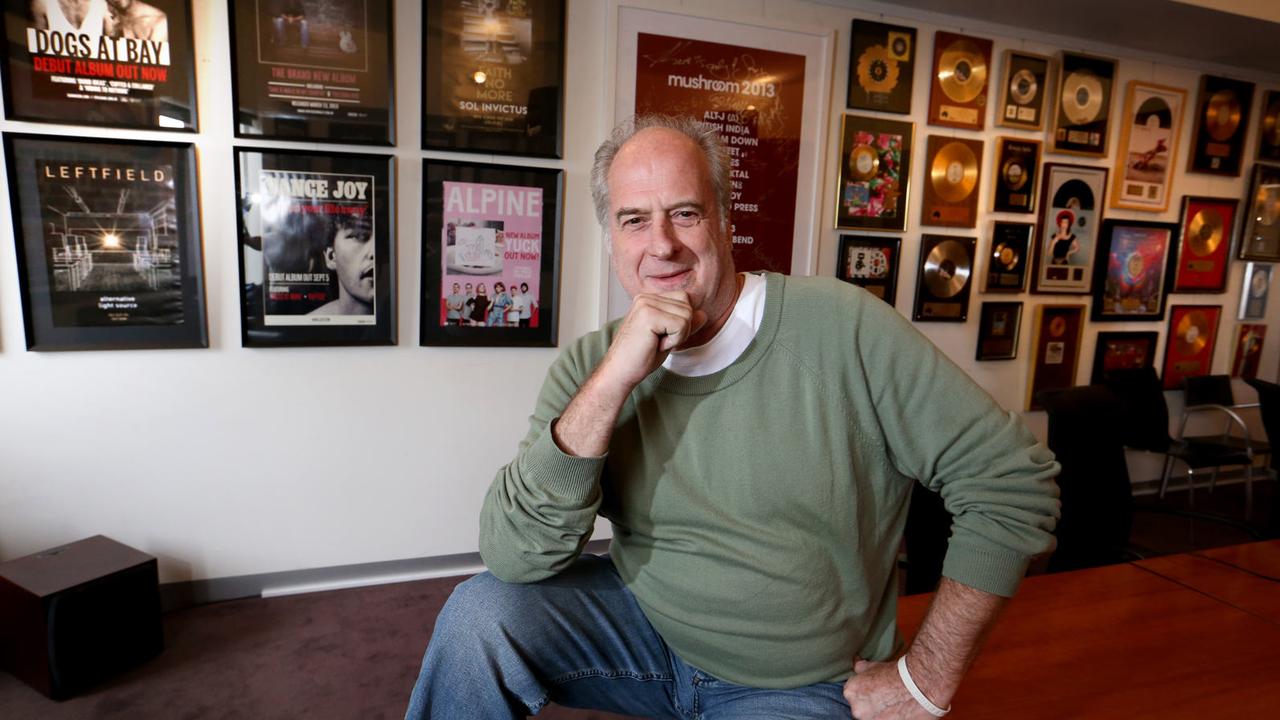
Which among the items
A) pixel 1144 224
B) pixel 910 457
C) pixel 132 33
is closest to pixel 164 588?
pixel 132 33

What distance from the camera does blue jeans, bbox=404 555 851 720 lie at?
3.22 feet

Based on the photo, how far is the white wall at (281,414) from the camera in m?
2.35

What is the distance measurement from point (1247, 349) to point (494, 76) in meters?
4.69

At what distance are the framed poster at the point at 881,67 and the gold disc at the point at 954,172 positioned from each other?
0.30 metres

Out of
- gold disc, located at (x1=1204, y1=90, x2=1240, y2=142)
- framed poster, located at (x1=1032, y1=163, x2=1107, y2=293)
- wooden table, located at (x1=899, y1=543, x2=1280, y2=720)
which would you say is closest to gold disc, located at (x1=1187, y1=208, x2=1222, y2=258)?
gold disc, located at (x1=1204, y1=90, x2=1240, y2=142)

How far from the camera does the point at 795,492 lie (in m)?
1.11

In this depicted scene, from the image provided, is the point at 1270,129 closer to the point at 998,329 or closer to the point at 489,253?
the point at 998,329

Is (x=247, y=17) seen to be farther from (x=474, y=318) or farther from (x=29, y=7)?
(x=474, y=318)

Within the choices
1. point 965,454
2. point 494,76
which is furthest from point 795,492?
point 494,76

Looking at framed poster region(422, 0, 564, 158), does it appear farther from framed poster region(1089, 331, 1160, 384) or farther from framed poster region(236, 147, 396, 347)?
framed poster region(1089, 331, 1160, 384)

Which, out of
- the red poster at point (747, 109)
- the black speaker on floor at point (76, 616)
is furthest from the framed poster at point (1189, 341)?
the black speaker on floor at point (76, 616)

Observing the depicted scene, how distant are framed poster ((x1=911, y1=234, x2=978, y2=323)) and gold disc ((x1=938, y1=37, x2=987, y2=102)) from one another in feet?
2.22

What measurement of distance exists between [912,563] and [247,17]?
269cm

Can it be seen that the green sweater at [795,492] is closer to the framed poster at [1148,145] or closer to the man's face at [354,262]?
the man's face at [354,262]
